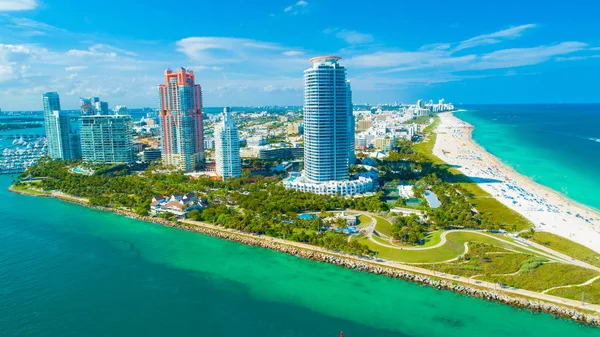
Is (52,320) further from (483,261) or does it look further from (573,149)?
(573,149)

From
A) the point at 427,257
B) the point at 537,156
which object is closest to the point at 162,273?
the point at 427,257

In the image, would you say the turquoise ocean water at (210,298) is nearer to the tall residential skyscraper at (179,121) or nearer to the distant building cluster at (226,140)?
the distant building cluster at (226,140)

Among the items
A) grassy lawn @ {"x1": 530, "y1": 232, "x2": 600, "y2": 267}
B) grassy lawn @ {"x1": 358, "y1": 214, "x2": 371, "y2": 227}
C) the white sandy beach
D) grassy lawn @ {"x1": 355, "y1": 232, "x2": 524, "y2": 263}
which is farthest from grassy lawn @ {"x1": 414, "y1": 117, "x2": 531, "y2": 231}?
grassy lawn @ {"x1": 358, "y1": 214, "x2": 371, "y2": 227}

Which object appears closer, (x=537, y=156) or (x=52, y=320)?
(x=52, y=320)

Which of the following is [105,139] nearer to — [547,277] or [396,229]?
[396,229]

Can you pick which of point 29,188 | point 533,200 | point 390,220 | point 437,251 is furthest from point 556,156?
point 29,188

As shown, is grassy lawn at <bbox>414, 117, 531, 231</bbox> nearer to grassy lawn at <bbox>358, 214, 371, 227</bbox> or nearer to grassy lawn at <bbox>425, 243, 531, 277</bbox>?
grassy lawn at <bbox>425, 243, 531, 277</bbox>
